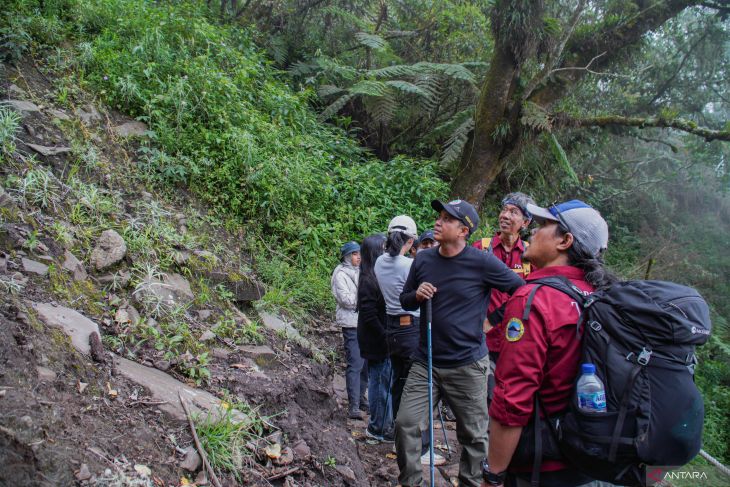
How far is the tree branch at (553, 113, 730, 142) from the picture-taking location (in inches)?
354

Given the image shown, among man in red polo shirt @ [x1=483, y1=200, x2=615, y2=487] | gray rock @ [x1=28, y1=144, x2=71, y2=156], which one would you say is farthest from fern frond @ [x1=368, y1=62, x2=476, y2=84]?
man in red polo shirt @ [x1=483, y1=200, x2=615, y2=487]

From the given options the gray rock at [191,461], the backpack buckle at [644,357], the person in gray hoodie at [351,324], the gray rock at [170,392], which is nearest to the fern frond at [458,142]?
the person in gray hoodie at [351,324]

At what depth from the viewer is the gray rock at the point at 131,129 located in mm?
6829

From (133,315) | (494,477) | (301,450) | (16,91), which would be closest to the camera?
(494,477)

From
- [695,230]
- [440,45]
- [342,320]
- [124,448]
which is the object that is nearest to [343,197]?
[342,320]

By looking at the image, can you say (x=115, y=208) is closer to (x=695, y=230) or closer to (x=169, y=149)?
(x=169, y=149)

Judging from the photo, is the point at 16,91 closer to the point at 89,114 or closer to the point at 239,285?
the point at 89,114

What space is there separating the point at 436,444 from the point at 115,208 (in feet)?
13.2

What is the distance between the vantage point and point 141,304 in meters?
4.31

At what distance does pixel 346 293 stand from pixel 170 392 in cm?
258

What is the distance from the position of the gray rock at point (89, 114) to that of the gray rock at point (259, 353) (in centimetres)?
381

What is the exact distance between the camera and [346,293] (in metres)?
5.71

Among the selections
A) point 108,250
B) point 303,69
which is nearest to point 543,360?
point 108,250

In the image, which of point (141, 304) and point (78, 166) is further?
point (78, 166)
